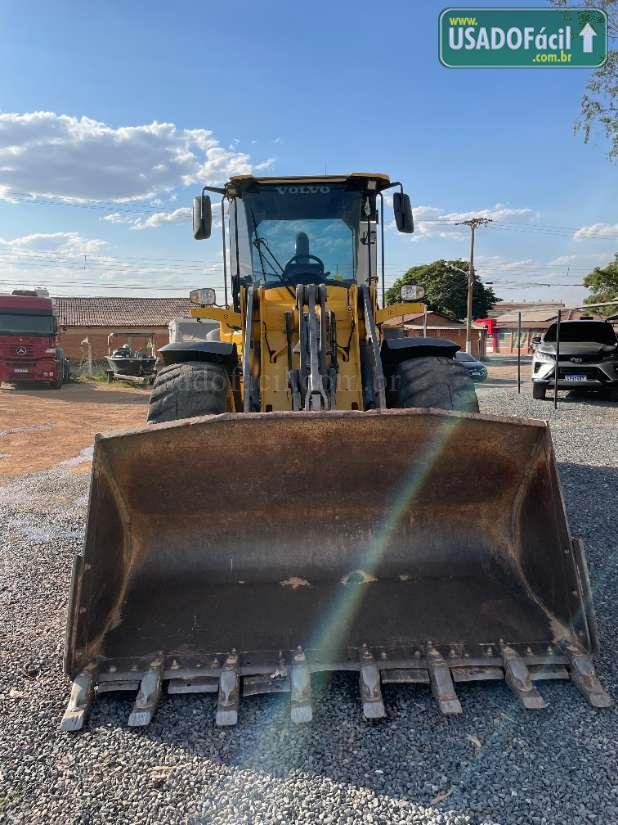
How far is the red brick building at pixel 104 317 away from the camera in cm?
3619

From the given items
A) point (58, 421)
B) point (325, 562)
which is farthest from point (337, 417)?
point (58, 421)

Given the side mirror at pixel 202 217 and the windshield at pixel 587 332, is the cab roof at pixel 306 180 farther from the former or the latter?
the windshield at pixel 587 332

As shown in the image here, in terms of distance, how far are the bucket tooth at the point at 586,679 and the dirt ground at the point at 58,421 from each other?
6.43 m

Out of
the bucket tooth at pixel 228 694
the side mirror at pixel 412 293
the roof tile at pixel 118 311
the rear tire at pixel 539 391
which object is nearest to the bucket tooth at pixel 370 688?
the bucket tooth at pixel 228 694

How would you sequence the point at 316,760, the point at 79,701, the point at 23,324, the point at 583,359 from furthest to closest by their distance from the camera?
the point at 23,324, the point at 583,359, the point at 79,701, the point at 316,760

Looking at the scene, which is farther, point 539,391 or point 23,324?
point 23,324

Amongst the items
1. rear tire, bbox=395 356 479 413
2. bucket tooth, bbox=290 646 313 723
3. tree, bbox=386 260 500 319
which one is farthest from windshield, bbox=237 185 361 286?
tree, bbox=386 260 500 319

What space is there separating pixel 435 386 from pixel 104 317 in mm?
39735

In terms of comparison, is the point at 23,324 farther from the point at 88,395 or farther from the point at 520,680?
the point at 520,680

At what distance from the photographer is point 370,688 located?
2.45 metres

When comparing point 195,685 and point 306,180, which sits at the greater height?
point 306,180

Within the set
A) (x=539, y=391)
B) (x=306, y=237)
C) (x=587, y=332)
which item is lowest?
(x=539, y=391)

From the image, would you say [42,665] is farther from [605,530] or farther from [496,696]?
[605,530]

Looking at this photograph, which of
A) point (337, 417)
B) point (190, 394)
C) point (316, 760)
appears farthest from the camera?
point (190, 394)
